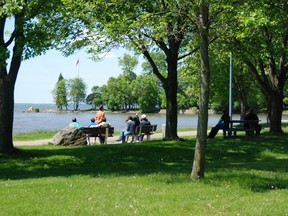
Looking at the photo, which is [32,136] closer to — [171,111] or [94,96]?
[171,111]

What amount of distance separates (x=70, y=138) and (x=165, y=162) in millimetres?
6299

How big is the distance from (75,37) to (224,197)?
10.2 m

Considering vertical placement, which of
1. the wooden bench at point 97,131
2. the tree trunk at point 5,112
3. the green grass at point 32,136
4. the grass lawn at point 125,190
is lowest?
the green grass at point 32,136

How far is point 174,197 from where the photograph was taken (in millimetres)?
7285

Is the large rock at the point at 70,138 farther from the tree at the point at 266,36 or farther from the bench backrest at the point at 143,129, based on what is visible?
the tree at the point at 266,36

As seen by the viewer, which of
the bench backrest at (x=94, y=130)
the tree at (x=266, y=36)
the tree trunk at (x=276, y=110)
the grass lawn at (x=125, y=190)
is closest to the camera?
the grass lawn at (x=125, y=190)

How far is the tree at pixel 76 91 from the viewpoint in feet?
527

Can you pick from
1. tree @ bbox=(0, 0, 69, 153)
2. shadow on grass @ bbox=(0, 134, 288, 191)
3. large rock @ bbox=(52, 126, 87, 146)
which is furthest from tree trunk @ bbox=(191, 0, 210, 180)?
large rock @ bbox=(52, 126, 87, 146)

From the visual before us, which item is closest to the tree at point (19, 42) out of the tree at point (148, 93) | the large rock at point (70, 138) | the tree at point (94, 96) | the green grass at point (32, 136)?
the large rock at point (70, 138)

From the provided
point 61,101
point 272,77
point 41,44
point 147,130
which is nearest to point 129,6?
point 41,44

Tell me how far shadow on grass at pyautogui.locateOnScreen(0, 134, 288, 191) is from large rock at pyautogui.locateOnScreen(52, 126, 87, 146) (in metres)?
0.68

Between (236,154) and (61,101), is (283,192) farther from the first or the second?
(61,101)

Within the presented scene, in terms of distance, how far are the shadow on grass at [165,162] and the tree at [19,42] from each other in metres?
1.20

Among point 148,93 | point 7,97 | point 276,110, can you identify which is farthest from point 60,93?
point 7,97
